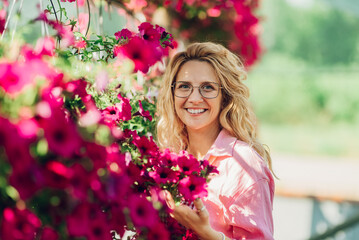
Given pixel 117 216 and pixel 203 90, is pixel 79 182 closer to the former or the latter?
pixel 117 216

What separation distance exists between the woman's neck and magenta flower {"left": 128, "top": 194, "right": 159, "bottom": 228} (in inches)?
40.4

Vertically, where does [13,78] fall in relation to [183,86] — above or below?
below

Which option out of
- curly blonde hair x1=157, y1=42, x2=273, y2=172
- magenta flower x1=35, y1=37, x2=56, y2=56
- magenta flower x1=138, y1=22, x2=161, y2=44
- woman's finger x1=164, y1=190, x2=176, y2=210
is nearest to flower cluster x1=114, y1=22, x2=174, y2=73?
magenta flower x1=138, y1=22, x2=161, y2=44

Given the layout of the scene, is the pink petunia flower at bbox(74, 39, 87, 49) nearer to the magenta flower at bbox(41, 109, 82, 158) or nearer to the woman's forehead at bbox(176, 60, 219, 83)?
the woman's forehead at bbox(176, 60, 219, 83)

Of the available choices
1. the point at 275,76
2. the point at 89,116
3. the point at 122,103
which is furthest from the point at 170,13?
the point at 275,76

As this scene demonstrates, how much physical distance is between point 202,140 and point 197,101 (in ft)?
0.72

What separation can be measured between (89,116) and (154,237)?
1.01 feet

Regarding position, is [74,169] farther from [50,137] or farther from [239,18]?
[239,18]

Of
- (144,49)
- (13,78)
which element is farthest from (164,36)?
(13,78)

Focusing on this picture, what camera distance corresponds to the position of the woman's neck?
204cm

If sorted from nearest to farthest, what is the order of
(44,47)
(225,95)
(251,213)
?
(44,47) → (251,213) → (225,95)

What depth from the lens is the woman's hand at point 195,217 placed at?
1.37 metres

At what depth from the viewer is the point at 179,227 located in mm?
1429

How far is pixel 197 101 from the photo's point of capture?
1.91 m
